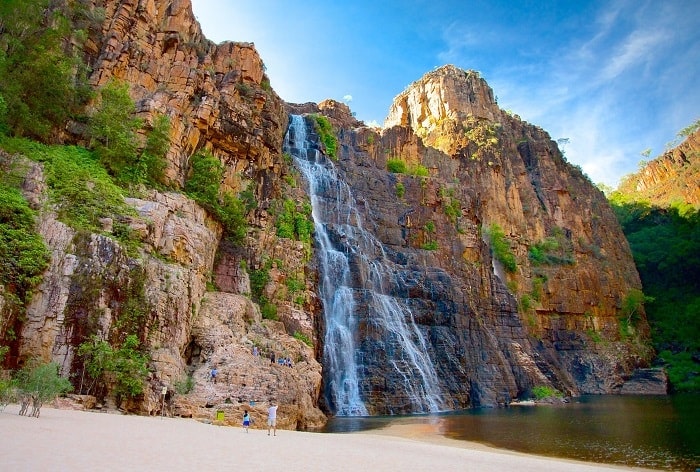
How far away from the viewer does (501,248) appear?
51.9 meters

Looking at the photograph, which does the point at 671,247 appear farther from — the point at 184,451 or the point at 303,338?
the point at 184,451

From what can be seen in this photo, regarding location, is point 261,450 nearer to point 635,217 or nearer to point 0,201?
point 0,201

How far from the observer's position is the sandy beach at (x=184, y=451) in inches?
305

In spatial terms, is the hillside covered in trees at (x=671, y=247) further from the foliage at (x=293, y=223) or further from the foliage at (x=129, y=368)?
the foliage at (x=129, y=368)

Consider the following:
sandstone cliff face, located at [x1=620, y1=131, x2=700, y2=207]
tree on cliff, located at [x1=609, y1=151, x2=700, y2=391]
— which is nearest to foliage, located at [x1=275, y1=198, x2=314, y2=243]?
tree on cliff, located at [x1=609, y1=151, x2=700, y2=391]

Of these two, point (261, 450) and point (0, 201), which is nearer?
point (261, 450)

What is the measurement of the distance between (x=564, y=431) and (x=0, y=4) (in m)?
31.3

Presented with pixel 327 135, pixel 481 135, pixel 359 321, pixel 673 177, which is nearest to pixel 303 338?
pixel 359 321

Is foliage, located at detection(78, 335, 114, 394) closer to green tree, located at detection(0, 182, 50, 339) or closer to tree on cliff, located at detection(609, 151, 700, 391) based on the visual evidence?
green tree, located at detection(0, 182, 50, 339)

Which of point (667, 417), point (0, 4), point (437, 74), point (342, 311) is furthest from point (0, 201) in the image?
point (437, 74)

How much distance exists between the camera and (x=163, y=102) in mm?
25922

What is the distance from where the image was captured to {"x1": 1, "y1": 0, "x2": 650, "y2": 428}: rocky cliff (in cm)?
1677

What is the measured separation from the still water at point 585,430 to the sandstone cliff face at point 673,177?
46846mm

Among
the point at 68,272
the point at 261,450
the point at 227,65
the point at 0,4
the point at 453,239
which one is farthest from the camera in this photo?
the point at 453,239
